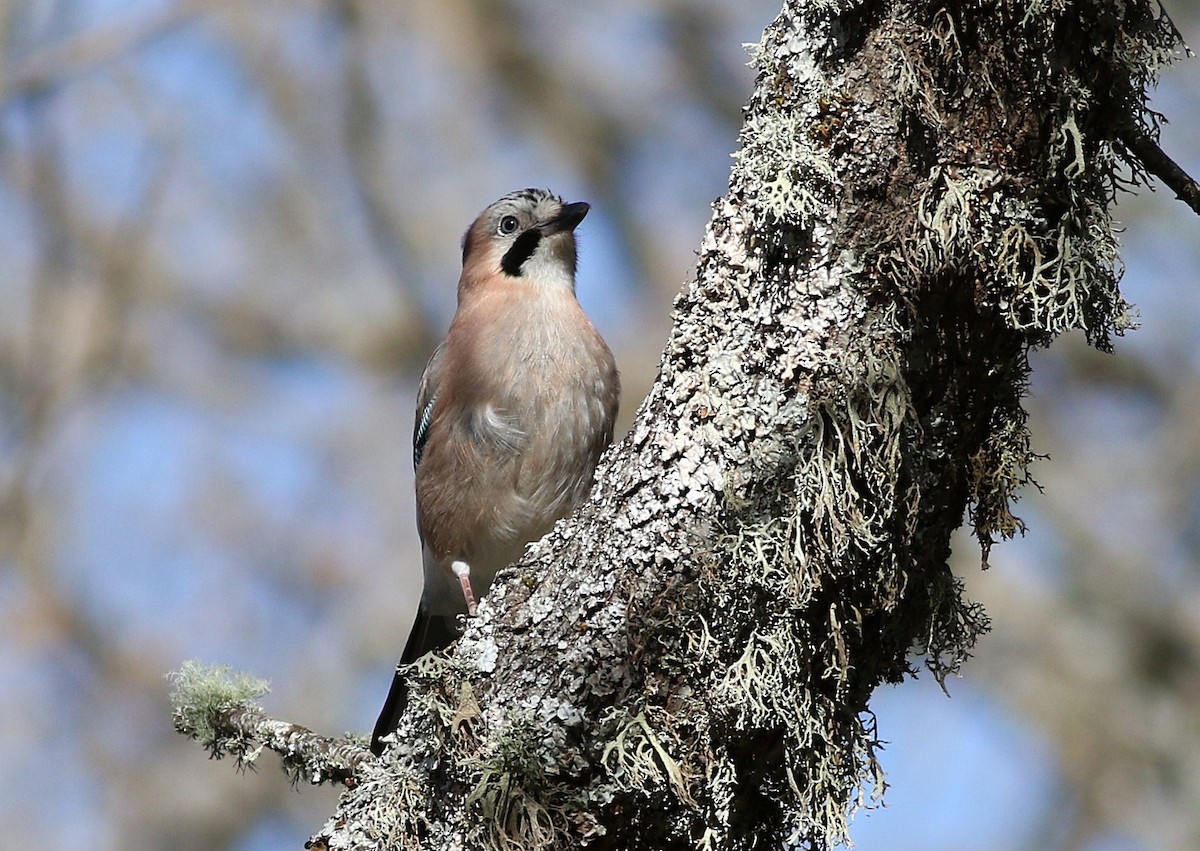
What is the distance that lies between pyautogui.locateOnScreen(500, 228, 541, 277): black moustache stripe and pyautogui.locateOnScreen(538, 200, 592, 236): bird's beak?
39 mm

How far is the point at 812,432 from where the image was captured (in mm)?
2418

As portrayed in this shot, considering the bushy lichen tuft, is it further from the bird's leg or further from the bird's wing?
the bird's wing

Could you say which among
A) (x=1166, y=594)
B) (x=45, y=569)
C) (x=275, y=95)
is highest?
(x=275, y=95)

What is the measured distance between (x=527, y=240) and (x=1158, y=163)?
9.91 ft

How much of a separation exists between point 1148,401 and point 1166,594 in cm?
130

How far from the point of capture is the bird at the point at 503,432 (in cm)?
450

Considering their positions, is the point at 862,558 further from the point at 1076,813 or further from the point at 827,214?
the point at 1076,813

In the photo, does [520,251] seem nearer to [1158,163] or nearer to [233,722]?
[233,722]

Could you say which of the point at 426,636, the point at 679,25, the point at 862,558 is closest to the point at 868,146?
the point at 862,558

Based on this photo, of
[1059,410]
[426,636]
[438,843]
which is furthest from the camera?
[1059,410]

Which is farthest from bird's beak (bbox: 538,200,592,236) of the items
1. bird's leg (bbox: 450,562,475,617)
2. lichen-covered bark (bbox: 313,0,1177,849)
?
lichen-covered bark (bbox: 313,0,1177,849)

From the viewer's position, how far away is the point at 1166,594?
27.4 ft

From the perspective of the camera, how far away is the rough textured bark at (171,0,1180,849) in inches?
91.7

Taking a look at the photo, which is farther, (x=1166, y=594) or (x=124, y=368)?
(x=124, y=368)
